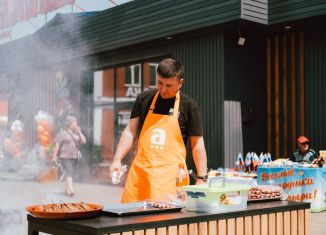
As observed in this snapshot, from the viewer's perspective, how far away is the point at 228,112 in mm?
10477

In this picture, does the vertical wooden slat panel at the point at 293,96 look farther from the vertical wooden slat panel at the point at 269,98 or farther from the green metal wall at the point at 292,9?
the green metal wall at the point at 292,9

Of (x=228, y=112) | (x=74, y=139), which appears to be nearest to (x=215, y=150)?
(x=228, y=112)

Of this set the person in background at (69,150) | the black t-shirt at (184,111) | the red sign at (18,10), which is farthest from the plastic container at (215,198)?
the person in background at (69,150)

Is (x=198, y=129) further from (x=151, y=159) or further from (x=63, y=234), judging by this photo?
(x=63, y=234)

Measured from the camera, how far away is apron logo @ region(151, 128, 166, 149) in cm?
378

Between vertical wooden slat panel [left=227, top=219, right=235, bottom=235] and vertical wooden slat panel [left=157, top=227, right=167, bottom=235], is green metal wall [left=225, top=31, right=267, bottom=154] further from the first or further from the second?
vertical wooden slat panel [left=157, top=227, right=167, bottom=235]

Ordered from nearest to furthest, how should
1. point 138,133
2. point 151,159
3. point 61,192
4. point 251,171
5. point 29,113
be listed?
point 151,159 → point 138,133 → point 251,171 → point 61,192 → point 29,113

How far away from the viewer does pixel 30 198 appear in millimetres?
8227

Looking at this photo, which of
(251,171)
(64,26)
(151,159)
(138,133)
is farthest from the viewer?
(64,26)

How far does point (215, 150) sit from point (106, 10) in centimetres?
479

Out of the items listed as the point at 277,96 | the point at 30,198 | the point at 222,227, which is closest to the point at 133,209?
the point at 222,227

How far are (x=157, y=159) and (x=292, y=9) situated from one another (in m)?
6.77

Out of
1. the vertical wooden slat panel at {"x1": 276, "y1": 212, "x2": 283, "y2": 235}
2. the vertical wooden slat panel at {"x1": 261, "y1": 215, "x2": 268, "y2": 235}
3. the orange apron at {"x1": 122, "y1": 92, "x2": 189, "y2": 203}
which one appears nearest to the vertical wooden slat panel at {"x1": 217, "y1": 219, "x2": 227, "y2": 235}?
the vertical wooden slat panel at {"x1": 261, "y1": 215, "x2": 268, "y2": 235}

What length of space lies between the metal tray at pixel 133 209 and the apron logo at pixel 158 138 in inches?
27.9
